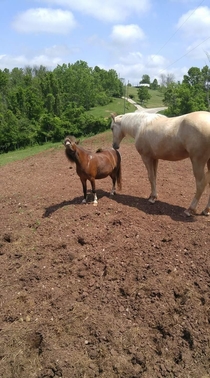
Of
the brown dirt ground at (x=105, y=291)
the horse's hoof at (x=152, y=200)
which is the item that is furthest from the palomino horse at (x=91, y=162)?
the horse's hoof at (x=152, y=200)

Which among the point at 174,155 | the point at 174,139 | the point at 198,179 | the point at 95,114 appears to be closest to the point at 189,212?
the point at 198,179

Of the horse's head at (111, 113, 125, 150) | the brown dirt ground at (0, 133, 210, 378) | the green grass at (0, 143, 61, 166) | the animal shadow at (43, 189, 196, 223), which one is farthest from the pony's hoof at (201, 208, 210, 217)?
the green grass at (0, 143, 61, 166)

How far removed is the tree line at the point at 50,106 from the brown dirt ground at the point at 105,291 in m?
24.2

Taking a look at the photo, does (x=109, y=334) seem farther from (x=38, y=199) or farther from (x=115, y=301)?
(x=38, y=199)

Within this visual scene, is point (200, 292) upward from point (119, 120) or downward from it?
downward

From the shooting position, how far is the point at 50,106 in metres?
45.3

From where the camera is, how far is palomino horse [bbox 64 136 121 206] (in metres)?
6.11

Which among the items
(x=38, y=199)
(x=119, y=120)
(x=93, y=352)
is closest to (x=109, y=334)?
(x=93, y=352)

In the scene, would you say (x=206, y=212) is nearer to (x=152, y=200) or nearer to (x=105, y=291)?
(x=152, y=200)

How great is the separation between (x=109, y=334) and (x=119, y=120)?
500 cm

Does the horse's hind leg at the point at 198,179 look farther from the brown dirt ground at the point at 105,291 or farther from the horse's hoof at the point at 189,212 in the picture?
the brown dirt ground at the point at 105,291

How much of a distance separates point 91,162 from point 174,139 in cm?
174

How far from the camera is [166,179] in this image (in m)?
9.22

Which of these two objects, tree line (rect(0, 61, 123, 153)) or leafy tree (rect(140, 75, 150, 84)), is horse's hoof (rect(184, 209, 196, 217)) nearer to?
tree line (rect(0, 61, 123, 153))
